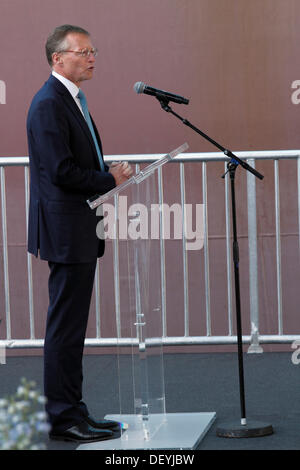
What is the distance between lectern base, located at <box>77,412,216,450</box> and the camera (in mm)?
3529

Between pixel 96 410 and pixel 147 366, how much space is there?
77cm

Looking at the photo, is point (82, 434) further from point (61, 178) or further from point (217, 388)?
point (217, 388)

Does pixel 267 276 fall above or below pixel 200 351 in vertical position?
above

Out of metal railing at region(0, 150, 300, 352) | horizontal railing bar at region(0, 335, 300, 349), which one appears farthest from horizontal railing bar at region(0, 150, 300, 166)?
horizontal railing bar at region(0, 335, 300, 349)

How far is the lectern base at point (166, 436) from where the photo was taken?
3.53 metres

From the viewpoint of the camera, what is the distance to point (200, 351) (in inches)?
230

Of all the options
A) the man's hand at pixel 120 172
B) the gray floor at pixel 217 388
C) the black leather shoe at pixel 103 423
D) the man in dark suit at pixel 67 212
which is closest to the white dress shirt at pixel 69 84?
the man in dark suit at pixel 67 212

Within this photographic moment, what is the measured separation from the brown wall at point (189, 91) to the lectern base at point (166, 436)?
1919mm

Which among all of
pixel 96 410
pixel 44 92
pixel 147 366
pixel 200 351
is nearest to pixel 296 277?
pixel 200 351

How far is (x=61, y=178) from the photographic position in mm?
3572

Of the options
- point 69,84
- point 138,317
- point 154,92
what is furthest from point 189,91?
point 138,317

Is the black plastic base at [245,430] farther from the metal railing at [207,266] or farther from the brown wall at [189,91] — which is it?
the brown wall at [189,91]
